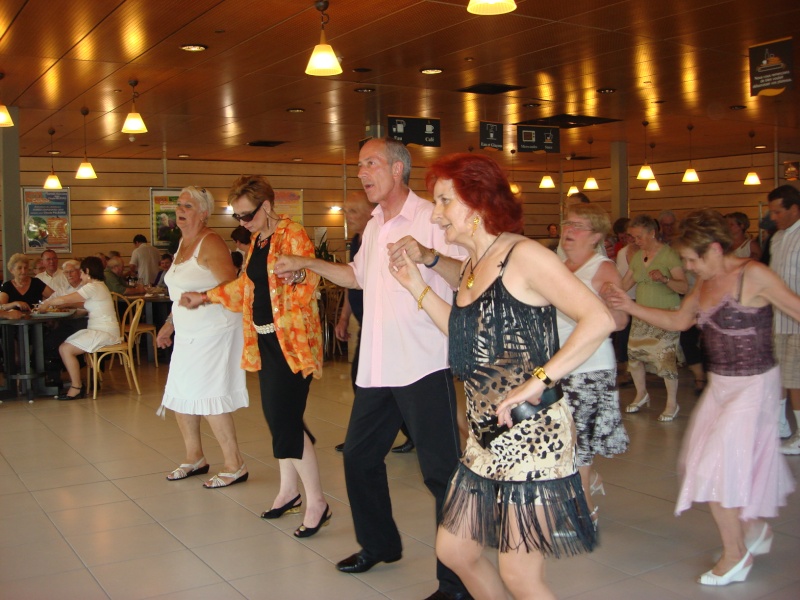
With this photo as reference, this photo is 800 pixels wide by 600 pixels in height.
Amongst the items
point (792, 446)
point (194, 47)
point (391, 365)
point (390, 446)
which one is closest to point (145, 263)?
point (194, 47)

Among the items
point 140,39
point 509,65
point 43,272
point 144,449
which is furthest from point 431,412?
point 43,272

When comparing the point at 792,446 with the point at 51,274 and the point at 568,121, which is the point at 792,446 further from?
the point at 51,274

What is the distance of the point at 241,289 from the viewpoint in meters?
4.39

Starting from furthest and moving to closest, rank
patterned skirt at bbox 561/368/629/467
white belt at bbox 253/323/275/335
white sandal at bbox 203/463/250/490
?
white sandal at bbox 203/463/250/490
white belt at bbox 253/323/275/335
patterned skirt at bbox 561/368/629/467

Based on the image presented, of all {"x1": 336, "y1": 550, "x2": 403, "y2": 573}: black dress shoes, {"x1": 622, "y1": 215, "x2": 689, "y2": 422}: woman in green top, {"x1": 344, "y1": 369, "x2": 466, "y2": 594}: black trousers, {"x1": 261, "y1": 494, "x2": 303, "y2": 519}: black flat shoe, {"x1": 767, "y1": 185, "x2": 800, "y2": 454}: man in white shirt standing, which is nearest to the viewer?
{"x1": 344, "y1": 369, "x2": 466, "y2": 594}: black trousers

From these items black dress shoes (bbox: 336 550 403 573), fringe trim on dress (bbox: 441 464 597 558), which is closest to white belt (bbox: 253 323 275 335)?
black dress shoes (bbox: 336 550 403 573)

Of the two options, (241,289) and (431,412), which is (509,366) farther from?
(241,289)

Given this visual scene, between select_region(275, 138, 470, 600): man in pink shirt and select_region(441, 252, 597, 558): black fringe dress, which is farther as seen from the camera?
select_region(275, 138, 470, 600): man in pink shirt

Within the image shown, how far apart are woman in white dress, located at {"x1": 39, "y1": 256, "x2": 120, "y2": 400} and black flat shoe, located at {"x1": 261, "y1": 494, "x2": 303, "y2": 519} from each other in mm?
4791

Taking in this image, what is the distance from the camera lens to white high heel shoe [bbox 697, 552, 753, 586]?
11.0 ft

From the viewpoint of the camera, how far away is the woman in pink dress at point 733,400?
333 cm

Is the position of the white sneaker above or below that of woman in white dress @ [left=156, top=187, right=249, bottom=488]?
below

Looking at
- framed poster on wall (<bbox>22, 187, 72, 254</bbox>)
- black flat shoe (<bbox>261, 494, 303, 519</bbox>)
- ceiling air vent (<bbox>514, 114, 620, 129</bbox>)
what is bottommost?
black flat shoe (<bbox>261, 494, 303, 519</bbox>)

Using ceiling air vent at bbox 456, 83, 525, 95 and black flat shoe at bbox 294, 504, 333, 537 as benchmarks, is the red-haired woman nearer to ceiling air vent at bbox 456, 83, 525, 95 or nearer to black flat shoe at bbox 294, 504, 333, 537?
black flat shoe at bbox 294, 504, 333, 537
